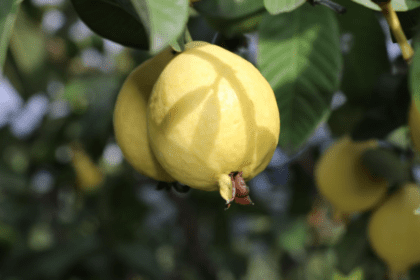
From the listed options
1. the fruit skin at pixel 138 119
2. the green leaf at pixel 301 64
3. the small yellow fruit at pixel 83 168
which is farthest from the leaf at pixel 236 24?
the small yellow fruit at pixel 83 168

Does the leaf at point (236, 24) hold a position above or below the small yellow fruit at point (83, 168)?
above

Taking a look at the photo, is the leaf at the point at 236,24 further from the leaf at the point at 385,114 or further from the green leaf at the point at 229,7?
the leaf at the point at 385,114

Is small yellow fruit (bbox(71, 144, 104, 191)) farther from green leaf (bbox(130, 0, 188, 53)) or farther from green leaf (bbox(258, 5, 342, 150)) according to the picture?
green leaf (bbox(130, 0, 188, 53))

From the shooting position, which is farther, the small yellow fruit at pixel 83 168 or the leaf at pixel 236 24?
the small yellow fruit at pixel 83 168

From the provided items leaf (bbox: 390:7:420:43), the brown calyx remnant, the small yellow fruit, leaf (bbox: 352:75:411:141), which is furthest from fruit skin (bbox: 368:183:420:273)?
the small yellow fruit

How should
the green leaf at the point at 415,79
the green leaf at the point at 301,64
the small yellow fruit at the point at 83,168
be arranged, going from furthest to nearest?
the small yellow fruit at the point at 83,168
the green leaf at the point at 301,64
the green leaf at the point at 415,79

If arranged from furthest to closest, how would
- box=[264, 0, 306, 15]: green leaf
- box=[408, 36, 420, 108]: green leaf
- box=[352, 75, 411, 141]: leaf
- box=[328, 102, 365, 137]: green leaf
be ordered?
1. box=[328, 102, 365, 137]: green leaf
2. box=[352, 75, 411, 141]: leaf
3. box=[264, 0, 306, 15]: green leaf
4. box=[408, 36, 420, 108]: green leaf

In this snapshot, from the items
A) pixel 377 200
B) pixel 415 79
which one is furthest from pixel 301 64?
pixel 377 200
